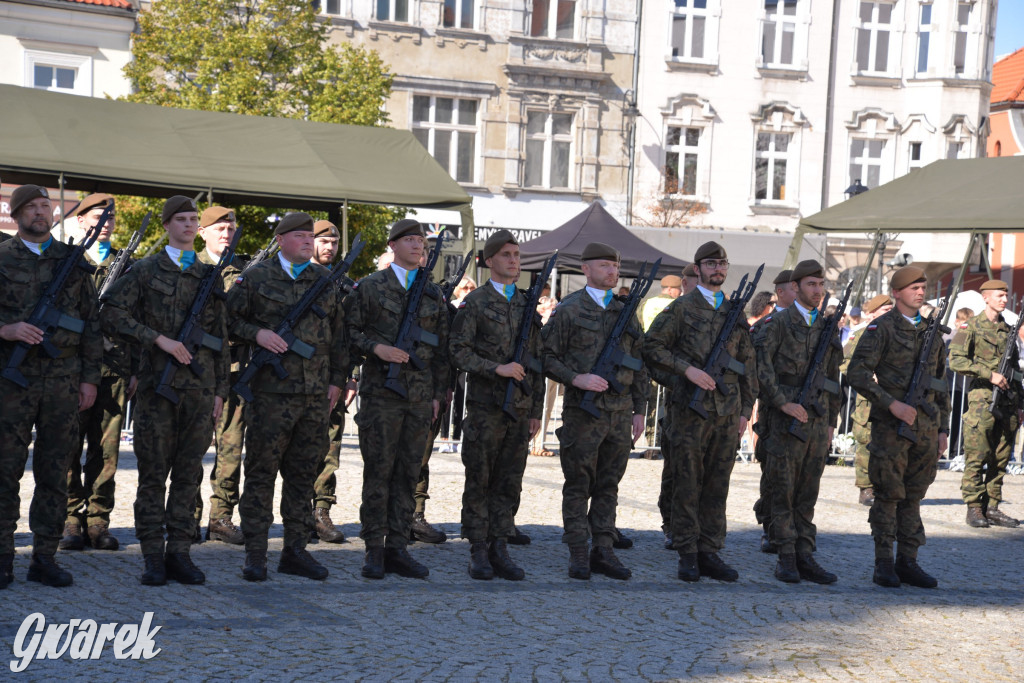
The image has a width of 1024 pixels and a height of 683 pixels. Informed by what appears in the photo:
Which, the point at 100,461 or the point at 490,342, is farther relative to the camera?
the point at 100,461

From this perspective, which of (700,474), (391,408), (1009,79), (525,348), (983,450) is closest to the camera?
(391,408)

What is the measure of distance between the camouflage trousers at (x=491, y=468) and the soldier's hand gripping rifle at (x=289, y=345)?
1.18m

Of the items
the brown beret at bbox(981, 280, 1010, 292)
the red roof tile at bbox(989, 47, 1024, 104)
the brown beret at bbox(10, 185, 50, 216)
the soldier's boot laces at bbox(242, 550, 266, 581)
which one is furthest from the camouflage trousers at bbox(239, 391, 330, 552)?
the red roof tile at bbox(989, 47, 1024, 104)

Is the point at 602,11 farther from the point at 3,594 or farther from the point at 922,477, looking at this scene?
the point at 3,594

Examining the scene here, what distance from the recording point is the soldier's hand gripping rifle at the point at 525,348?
7797 millimetres

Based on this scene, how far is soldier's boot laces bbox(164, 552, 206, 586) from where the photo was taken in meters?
7.11

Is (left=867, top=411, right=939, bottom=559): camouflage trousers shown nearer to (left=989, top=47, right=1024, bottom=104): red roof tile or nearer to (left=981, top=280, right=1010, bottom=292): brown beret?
(left=981, top=280, right=1010, bottom=292): brown beret

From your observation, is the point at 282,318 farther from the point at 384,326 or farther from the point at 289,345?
the point at 384,326

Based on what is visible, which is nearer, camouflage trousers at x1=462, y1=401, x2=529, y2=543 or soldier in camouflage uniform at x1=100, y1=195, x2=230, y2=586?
soldier in camouflage uniform at x1=100, y1=195, x2=230, y2=586

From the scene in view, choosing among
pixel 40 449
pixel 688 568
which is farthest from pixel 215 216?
pixel 688 568

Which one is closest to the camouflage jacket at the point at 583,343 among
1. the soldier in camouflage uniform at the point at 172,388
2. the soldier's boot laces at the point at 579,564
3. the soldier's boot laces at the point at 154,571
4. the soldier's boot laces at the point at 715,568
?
the soldier's boot laces at the point at 579,564

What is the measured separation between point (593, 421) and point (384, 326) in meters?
1.43

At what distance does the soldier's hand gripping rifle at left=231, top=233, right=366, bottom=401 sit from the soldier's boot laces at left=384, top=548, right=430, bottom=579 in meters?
1.31

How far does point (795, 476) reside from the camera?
328 inches
